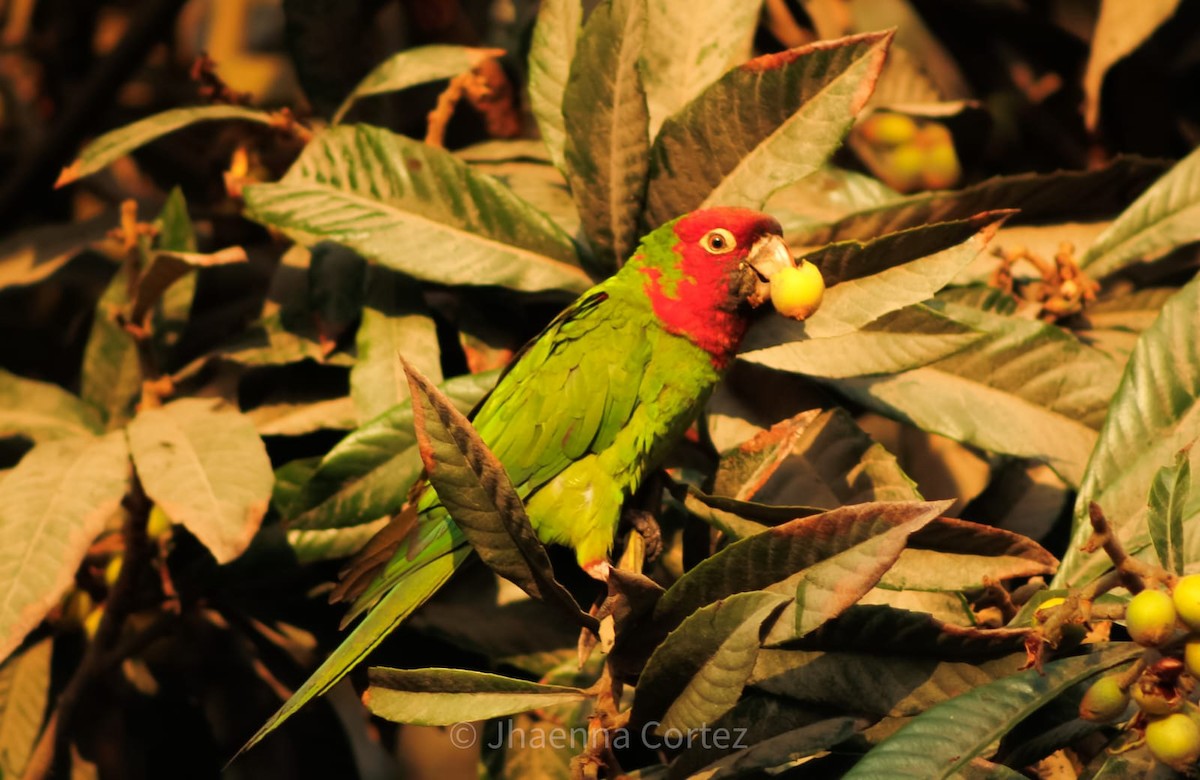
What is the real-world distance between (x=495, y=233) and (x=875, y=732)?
2.77ft

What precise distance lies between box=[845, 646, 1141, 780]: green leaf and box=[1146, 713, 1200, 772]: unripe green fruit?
8 centimetres

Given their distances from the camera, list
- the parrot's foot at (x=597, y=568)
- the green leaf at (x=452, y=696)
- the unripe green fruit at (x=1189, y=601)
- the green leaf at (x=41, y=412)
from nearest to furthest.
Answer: the unripe green fruit at (x=1189, y=601), the green leaf at (x=452, y=696), the parrot's foot at (x=597, y=568), the green leaf at (x=41, y=412)

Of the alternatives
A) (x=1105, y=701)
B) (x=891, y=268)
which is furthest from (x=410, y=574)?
(x=1105, y=701)

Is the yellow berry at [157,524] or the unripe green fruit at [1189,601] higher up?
the unripe green fruit at [1189,601]

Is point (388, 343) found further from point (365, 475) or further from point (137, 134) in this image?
point (137, 134)

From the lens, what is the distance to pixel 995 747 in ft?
3.69

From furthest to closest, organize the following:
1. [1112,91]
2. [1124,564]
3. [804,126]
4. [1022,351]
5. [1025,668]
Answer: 1. [1112,91]
2. [1022,351]
3. [804,126]
4. [1025,668]
5. [1124,564]

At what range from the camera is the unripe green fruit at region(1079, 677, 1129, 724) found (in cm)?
93

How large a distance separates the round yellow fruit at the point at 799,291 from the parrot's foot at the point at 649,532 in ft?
1.23

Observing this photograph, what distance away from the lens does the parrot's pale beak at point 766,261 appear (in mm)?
1384

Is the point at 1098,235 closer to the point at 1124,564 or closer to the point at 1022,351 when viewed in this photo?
the point at 1022,351

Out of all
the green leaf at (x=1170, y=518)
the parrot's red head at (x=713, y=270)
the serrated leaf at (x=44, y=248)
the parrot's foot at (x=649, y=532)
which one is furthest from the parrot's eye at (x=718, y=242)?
the serrated leaf at (x=44, y=248)

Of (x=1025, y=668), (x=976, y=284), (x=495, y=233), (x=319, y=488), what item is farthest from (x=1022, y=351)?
(x=319, y=488)
